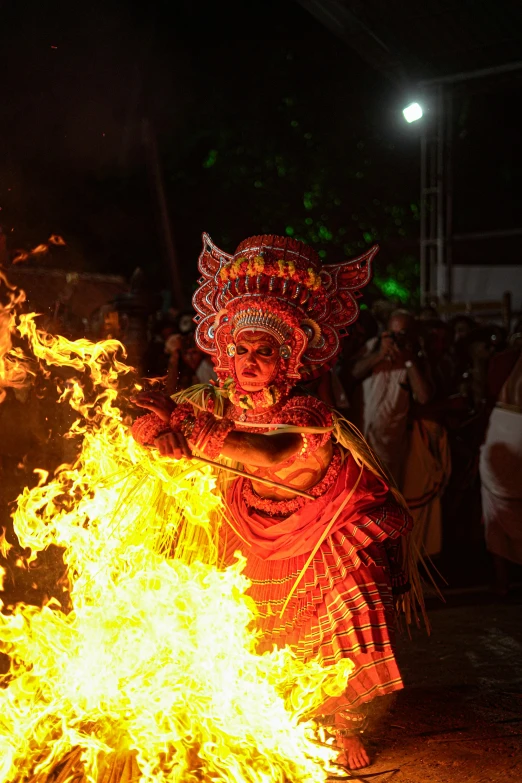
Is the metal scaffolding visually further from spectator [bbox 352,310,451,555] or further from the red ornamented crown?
the red ornamented crown

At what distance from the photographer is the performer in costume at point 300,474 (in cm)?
363

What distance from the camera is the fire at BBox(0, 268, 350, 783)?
3191 millimetres

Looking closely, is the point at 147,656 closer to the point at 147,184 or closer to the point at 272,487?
the point at 272,487

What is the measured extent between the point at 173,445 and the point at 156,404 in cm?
22

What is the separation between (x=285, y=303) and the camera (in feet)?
13.1

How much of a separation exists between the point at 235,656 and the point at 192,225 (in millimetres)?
14951

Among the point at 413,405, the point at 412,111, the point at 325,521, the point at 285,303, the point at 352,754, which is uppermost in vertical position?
the point at 412,111

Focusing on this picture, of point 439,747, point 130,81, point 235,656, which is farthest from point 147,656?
point 130,81

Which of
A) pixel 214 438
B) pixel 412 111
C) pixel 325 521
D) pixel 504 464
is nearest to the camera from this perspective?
pixel 214 438

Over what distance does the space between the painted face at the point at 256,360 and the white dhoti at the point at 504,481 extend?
3.31 meters

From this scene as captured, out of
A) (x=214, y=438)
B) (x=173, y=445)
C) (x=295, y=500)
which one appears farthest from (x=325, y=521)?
(x=173, y=445)

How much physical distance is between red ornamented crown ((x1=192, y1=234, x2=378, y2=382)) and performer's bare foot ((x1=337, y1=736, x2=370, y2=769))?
1.59m

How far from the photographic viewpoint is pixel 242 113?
17672mm

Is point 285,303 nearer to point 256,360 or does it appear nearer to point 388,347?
point 256,360
